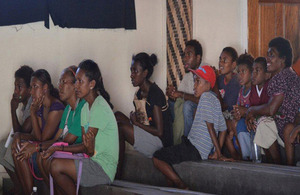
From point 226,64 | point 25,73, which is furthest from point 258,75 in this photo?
point 25,73

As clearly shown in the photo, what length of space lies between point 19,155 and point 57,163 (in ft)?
2.52

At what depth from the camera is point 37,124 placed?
17.7 feet

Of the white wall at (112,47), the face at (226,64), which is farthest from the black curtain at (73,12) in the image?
the face at (226,64)

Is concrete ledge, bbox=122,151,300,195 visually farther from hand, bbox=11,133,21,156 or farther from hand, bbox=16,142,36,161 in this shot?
hand, bbox=11,133,21,156

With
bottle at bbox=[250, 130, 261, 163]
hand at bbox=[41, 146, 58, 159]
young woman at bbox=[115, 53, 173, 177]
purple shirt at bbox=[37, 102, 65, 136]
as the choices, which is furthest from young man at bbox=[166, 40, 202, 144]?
hand at bbox=[41, 146, 58, 159]

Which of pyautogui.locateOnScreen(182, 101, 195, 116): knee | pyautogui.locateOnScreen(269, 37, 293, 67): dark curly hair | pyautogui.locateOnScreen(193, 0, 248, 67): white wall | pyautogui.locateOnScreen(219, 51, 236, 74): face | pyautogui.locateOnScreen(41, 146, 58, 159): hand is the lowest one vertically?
pyautogui.locateOnScreen(41, 146, 58, 159): hand

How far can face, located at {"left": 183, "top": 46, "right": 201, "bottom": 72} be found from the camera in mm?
5852

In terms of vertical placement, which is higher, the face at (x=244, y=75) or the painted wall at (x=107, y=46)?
the painted wall at (x=107, y=46)

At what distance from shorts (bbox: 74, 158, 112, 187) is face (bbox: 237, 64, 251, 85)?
66.5 inches

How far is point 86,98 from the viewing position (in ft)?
15.8

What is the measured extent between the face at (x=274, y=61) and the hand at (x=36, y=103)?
2317mm

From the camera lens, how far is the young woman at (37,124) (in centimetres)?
502

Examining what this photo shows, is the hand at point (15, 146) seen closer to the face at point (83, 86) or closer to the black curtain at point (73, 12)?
the face at point (83, 86)

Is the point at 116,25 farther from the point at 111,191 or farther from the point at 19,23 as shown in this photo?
the point at 111,191
